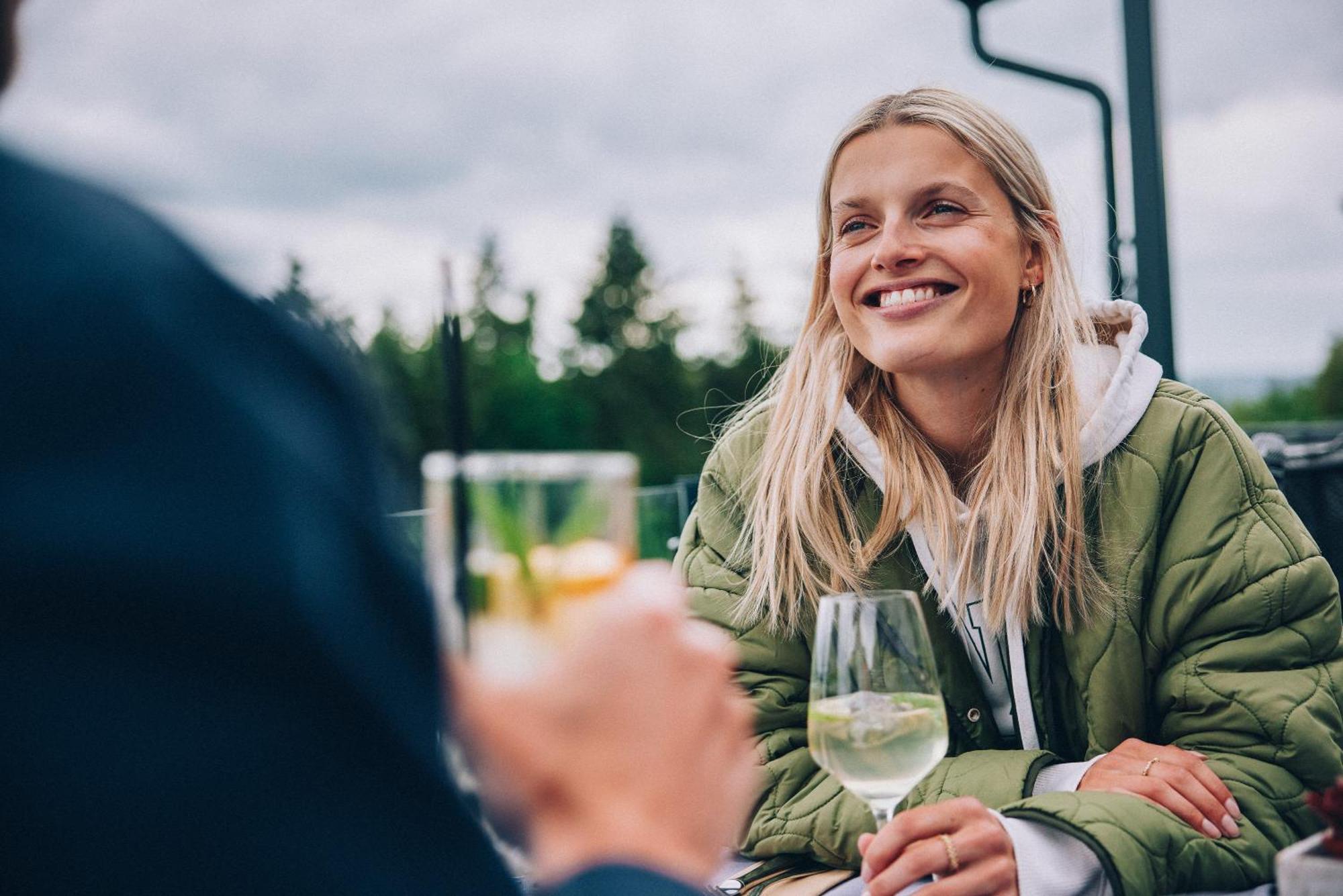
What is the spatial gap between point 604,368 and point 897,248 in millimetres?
46357

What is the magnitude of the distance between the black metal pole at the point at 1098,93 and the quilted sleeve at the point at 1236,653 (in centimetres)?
125

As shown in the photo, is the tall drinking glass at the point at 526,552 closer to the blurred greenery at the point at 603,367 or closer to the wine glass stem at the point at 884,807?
the wine glass stem at the point at 884,807

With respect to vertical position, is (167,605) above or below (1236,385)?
above

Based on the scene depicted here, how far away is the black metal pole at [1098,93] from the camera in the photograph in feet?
9.78

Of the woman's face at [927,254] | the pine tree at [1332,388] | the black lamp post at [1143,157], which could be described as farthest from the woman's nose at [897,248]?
the pine tree at [1332,388]

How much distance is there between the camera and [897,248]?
80.1 inches

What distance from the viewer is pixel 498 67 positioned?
62125mm

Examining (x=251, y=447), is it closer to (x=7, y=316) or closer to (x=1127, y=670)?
(x=7, y=316)

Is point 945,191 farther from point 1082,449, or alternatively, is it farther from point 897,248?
point 1082,449

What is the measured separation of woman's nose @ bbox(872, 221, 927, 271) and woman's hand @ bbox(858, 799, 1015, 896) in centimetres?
104

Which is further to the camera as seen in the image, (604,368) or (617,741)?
(604,368)

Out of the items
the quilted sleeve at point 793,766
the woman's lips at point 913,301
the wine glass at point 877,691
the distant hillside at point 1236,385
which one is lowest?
the quilted sleeve at point 793,766

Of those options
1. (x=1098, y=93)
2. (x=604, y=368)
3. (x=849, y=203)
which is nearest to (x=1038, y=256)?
(x=849, y=203)

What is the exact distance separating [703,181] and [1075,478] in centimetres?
6619
